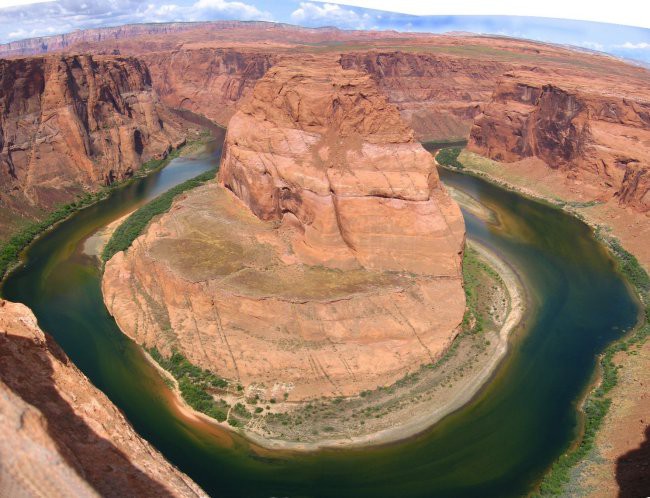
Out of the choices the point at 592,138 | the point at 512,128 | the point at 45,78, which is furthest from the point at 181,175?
the point at 592,138

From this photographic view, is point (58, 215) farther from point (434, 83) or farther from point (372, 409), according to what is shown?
point (434, 83)

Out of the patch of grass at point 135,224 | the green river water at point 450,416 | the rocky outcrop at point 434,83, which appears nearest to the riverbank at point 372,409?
the green river water at point 450,416

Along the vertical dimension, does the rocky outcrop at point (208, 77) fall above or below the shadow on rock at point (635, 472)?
above

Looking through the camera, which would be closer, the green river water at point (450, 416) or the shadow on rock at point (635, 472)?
the shadow on rock at point (635, 472)

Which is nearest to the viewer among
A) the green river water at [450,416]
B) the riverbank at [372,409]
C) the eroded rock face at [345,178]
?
the green river water at [450,416]

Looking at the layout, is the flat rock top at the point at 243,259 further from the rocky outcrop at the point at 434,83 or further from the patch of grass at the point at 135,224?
the rocky outcrop at the point at 434,83

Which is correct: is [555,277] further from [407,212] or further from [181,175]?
[181,175]
